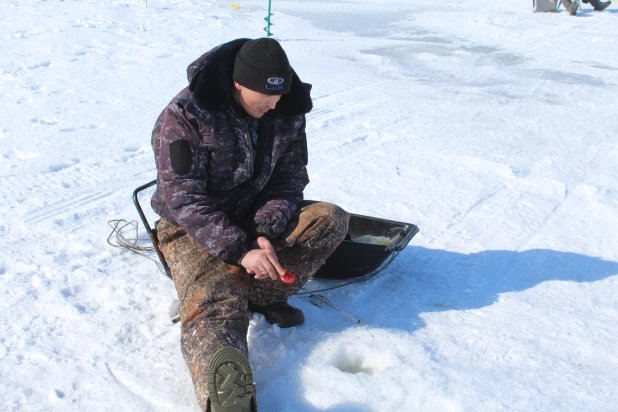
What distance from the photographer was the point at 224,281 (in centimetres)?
262

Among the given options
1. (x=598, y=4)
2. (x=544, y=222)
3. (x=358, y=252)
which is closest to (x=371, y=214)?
(x=358, y=252)

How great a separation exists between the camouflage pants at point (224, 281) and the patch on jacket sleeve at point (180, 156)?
0.35 metres

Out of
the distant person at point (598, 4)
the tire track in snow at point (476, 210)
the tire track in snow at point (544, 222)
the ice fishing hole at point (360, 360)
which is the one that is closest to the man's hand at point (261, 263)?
the ice fishing hole at point (360, 360)

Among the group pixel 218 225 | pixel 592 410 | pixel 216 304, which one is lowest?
pixel 592 410

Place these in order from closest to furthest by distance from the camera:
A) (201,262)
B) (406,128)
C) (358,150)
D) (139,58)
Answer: (201,262), (358,150), (406,128), (139,58)

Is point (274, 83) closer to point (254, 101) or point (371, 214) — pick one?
point (254, 101)

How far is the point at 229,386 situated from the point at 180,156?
0.96 m

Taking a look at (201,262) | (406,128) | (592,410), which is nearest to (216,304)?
(201,262)

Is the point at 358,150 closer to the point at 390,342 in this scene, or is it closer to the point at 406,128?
the point at 406,128

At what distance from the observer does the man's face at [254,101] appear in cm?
261

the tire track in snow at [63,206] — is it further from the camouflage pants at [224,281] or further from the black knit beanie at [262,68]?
the black knit beanie at [262,68]

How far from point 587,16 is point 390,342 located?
42.3 feet

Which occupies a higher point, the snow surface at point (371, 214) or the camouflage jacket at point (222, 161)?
the camouflage jacket at point (222, 161)

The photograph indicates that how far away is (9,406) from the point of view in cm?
226
